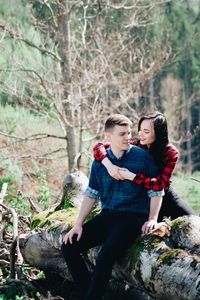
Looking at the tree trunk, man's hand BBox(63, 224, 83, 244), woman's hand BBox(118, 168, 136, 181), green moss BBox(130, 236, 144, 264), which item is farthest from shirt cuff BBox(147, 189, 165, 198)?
the tree trunk

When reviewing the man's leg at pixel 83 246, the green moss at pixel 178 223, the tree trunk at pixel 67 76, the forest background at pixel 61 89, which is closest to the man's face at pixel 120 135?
the man's leg at pixel 83 246

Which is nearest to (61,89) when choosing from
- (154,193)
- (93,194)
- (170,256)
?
(93,194)

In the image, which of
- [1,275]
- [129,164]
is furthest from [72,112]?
[129,164]

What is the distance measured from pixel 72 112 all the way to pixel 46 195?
10.2 ft

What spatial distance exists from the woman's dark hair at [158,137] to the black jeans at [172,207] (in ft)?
1.19

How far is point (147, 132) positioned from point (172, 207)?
0.71 meters

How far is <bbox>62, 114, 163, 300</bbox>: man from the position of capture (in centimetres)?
451

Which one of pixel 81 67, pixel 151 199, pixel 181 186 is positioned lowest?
pixel 181 186

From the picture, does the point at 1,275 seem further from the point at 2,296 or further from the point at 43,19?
the point at 43,19

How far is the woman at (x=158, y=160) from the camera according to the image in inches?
180

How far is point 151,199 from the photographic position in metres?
4.55

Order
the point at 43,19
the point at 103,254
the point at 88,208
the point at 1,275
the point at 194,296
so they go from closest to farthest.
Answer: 1. the point at 194,296
2. the point at 103,254
3. the point at 88,208
4. the point at 1,275
5. the point at 43,19

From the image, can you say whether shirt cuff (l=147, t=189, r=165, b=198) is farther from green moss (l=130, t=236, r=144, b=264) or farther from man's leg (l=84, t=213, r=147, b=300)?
green moss (l=130, t=236, r=144, b=264)

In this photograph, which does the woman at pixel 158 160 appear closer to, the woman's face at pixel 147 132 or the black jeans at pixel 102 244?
the woman's face at pixel 147 132
